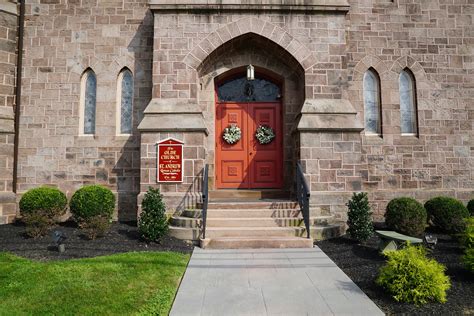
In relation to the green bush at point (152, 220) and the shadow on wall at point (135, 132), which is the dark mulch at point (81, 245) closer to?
the green bush at point (152, 220)

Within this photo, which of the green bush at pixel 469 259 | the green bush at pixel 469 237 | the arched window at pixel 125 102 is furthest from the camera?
the arched window at pixel 125 102

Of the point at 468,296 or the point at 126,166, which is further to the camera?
the point at 126,166

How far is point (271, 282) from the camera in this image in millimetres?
4945

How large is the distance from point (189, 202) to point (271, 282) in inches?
148

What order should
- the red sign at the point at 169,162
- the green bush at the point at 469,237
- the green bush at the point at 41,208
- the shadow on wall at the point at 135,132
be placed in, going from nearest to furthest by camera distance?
the green bush at the point at 469,237 < the green bush at the point at 41,208 < the red sign at the point at 169,162 < the shadow on wall at the point at 135,132

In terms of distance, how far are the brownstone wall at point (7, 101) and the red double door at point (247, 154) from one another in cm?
558

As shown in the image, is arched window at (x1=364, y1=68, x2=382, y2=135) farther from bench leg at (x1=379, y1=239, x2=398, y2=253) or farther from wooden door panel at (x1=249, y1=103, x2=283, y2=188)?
bench leg at (x1=379, y1=239, x2=398, y2=253)

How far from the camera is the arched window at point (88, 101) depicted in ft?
31.9

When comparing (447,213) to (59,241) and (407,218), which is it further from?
(59,241)

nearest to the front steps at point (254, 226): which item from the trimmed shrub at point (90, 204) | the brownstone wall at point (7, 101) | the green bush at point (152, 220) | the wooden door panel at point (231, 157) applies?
the green bush at point (152, 220)

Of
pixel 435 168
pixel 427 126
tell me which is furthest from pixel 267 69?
pixel 435 168

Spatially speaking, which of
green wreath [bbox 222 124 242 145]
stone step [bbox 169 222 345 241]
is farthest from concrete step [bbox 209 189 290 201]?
stone step [bbox 169 222 345 241]

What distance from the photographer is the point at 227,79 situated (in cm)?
1005

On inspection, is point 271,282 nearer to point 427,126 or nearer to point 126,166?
point 126,166
